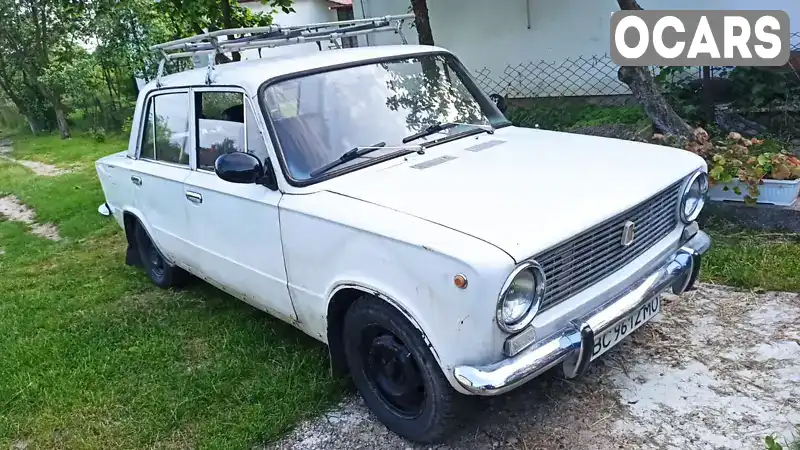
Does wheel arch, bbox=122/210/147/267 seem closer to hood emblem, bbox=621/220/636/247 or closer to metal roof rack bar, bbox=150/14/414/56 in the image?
metal roof rack bar, bbox=150/14/414/56

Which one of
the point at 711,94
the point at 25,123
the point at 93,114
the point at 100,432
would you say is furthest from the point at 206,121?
the point at 25,123

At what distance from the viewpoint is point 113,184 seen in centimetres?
562

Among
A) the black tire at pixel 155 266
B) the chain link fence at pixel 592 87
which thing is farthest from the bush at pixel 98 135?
the black tire at pixel 155 266

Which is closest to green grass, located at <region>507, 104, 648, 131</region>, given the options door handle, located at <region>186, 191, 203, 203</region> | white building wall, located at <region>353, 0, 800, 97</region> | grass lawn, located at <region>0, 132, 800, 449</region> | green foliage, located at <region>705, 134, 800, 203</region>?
white building wall, located at <region>353, 0, 800, 97</region>

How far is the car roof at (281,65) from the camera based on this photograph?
3.81 m

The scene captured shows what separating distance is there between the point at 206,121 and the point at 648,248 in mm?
2786

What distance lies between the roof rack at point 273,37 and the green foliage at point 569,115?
3589mm

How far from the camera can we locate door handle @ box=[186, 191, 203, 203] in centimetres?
422

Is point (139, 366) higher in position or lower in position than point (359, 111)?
lower

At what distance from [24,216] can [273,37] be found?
22.3ft

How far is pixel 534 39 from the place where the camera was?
9836 millimetres

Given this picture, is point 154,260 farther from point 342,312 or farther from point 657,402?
point 657,402

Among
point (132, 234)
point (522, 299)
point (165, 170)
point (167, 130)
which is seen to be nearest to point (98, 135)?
point (132, 234)

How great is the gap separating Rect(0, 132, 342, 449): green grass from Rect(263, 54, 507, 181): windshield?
4.31 ft
